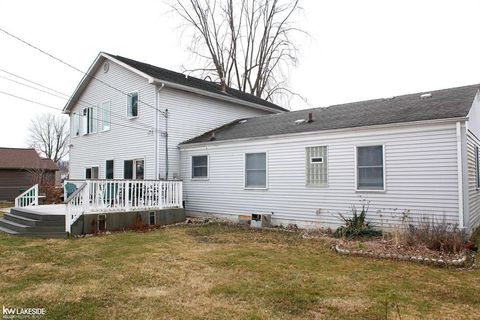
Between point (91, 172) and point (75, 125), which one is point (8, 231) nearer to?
point (91, 172)

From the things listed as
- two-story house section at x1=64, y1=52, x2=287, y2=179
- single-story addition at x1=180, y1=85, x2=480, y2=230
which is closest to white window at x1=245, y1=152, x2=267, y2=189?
single-story addition at x1=180, y1=85, x2=480, y2=230

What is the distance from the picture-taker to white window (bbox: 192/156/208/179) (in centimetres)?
1431

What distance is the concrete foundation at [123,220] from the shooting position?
33.3 feet

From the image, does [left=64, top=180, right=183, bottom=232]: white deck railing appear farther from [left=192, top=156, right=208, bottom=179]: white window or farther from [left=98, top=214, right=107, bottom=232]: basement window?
[left=192, top=156, right=208, bottom=179]: white window

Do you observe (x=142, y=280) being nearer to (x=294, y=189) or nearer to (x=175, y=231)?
(x=175, y=231)

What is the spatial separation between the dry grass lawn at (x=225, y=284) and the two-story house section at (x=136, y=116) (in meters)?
6.95

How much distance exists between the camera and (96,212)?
415 inches

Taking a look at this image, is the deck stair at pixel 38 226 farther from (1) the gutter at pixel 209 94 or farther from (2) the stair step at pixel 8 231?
(1) the gutter at pixel 209 94

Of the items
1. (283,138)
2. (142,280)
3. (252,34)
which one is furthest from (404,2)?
(252,34)

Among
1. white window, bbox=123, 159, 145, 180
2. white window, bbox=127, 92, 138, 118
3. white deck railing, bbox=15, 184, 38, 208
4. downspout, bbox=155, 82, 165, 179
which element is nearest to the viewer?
white deck railing, bbox=15, 184, 38, 208

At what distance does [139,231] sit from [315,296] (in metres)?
7.40

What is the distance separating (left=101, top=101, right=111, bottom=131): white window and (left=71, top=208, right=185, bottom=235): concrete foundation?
23.0 ft

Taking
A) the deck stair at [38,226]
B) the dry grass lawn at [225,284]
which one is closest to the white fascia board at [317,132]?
the dry grass lawn at [225,284]

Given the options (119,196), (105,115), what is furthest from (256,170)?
(105,115)
